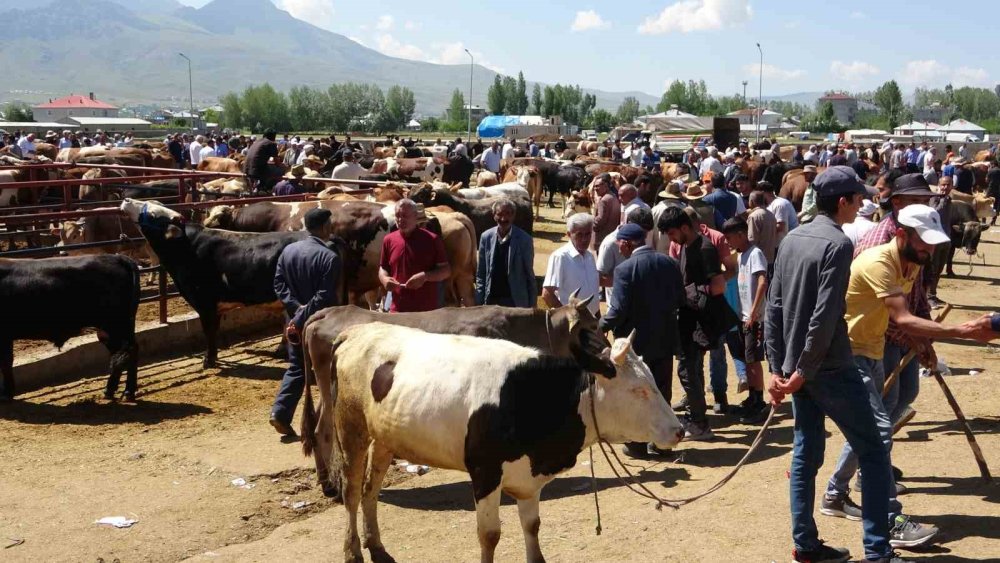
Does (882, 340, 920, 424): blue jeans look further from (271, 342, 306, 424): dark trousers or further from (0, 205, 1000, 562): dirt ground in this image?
(271, 342, 306, 424): dark trousers

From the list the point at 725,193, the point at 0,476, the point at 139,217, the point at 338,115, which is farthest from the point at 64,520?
the point at 338,115

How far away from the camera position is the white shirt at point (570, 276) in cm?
820

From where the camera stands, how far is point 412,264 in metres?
8.51

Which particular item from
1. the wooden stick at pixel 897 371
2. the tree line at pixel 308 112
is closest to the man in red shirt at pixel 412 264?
the wooden stick at pixel 897 371

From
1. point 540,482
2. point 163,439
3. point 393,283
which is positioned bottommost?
point 163,439

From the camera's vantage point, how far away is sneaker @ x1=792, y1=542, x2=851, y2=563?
17.7 feet

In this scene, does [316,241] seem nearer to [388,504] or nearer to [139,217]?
[388,504]

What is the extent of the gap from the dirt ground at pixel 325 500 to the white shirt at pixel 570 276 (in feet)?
4.50

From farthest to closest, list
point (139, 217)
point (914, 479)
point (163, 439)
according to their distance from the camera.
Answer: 1. point (139, 217)
2. point (163, 439)
3. point (914, 479)

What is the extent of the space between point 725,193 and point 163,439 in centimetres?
778

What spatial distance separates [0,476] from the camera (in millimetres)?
7566

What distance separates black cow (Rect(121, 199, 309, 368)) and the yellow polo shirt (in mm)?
6827

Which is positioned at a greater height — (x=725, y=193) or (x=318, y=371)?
(x=725, y=193)

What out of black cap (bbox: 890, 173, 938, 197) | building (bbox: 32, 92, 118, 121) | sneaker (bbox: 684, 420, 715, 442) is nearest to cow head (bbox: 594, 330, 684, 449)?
black cap (bbox: 890, 173, 938, 197)
